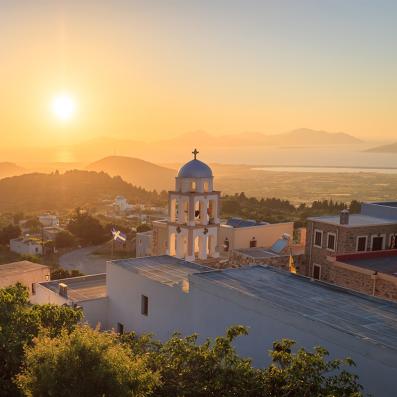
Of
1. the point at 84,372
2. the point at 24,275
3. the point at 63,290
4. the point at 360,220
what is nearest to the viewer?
the point at 84,372

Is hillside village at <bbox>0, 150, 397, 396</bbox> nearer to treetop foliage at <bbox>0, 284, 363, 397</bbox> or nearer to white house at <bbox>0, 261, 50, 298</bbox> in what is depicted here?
white house at <bbox>0, 261, 50, 298</bbox>

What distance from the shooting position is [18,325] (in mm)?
10961

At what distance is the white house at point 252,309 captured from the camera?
33.9 ft

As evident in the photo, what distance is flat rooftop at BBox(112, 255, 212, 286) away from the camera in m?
17.9

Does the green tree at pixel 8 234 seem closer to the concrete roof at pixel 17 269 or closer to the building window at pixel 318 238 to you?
the concrete roof at pixel 17 269

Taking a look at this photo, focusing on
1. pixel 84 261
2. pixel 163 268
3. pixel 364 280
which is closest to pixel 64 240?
pixel 84 261

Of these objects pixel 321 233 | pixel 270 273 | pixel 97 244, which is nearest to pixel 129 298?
pixel 270 273

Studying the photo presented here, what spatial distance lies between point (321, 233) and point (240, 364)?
69.5 feet

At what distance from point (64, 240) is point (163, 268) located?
39603 mm

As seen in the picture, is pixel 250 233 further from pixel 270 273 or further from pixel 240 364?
pixel 240 364

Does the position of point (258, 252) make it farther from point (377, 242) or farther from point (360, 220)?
point (377, 242)

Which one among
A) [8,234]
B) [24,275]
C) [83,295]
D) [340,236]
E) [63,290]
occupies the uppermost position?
[340,236]

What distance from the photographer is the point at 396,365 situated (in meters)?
9.45

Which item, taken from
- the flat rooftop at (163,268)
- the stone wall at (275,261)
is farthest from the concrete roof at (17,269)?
the stone wall at (275,261)
